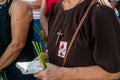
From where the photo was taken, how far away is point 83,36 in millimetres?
1266

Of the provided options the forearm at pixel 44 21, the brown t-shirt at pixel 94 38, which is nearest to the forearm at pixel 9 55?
the forearm at pixel 44 21

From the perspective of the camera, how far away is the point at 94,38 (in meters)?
1.23

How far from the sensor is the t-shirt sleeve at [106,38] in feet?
3.97

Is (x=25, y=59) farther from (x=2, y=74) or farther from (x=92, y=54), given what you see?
(x=92, y=54)

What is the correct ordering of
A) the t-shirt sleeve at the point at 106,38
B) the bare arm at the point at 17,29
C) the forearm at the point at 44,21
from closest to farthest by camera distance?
the t-shirt sleeve at the point at 106,38 → the bare arm at the point at 17,29 → the forearm at the point at 44,21

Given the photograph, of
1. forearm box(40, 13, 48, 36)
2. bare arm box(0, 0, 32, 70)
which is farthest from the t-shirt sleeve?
forearm box(40, 13, 48, 36)

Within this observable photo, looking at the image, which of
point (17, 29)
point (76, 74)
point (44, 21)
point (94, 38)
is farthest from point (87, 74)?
point (44, 21)

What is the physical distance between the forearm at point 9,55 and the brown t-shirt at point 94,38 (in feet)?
2.51

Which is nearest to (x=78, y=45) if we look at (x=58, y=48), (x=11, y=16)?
(x=58, y=48)

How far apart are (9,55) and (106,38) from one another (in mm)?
1027

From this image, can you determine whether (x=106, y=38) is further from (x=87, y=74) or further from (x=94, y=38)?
(x=87, y=74)

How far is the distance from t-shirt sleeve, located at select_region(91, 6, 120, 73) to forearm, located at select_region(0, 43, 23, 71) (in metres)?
0.94

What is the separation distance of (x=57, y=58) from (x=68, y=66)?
84mm

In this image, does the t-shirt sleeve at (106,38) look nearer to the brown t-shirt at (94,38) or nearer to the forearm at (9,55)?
the brown t-shirt at (94,38)
